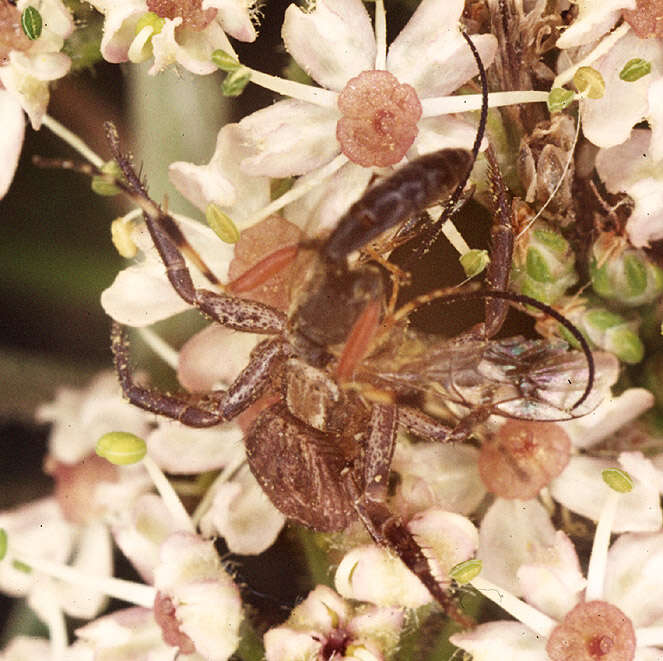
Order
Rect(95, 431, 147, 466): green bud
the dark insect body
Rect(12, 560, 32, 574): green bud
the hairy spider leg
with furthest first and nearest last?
Rect(12, 560, 32, 574): green bud
Rect(95, 431, 147, 466): green bud
the hairy spider leg
the dark insect body

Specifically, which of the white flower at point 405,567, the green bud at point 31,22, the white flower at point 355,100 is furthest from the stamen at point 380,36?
the white flower at point 405,567

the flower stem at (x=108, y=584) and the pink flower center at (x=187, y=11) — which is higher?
the pink flower center at (x=187, y=11)

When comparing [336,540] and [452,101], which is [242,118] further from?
[336,540]

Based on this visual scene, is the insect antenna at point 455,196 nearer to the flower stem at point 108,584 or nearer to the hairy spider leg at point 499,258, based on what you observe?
the hairy spider leg at point 499,258

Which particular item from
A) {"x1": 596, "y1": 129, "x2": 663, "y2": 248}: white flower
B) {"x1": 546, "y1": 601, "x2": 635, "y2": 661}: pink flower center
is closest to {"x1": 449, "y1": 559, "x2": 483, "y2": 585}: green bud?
{"x1": 546, "y1": 601, "x2": 635, "y2": 661}: pink flower center

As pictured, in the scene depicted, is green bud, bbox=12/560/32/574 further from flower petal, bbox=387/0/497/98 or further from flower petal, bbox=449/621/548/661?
flower petal, bbox=387/0/497/98

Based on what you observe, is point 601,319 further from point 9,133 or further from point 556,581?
point 9,133
